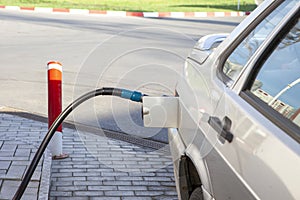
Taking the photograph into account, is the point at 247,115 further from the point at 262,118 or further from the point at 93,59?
the point at 93,59

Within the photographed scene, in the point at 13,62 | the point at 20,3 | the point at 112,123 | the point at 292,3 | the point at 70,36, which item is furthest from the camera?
the point at 20,3

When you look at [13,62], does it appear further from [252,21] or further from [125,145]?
[252,21]

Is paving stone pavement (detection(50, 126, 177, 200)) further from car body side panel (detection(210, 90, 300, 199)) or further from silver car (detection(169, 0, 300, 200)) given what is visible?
car body side panel (detection(210, 90, 300, 199))

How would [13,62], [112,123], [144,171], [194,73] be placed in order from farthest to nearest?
[13,62]
[112,123]
[144,171]
[194,73]

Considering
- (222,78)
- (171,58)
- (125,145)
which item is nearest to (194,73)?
(222,78)

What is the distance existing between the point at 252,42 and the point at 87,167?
2.82 m

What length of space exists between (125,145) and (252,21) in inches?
127

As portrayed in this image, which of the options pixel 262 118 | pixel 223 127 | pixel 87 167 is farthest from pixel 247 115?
pixel 87 167

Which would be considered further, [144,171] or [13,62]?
[13,62]

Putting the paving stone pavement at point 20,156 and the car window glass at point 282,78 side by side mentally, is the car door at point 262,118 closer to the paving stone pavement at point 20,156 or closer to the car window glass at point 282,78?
the car window glass at point 282,78

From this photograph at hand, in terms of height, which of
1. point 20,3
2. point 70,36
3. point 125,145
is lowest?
point 125,145

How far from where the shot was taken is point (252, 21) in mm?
2896

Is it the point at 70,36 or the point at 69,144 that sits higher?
the point at 70,36

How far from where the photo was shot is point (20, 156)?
4.95m
